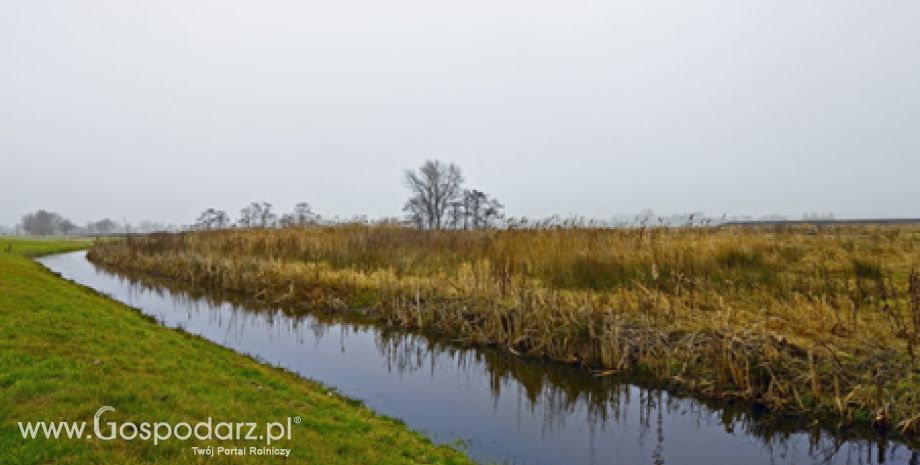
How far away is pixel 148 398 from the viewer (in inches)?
148

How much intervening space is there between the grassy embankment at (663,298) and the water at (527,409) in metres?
0.37

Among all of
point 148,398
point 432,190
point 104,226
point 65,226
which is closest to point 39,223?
point 65,226

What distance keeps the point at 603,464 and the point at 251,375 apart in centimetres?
400

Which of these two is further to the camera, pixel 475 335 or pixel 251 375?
pixel 475 335

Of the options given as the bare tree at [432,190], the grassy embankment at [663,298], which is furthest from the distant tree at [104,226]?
the grassy embankment at [663,298]

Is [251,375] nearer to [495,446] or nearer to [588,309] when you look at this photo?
[495,446]

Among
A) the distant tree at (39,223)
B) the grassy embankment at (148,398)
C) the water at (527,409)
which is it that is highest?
the distant tree at (39,223)

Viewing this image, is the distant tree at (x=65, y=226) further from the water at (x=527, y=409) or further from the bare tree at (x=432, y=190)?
the water at (x=527, y=409)

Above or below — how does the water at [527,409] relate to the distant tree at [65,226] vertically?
below

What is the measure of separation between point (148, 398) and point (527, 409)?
4.15m

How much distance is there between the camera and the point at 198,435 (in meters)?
3.35

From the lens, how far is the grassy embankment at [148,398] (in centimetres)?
304

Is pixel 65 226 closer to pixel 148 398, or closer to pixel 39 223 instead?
pixel 39 223

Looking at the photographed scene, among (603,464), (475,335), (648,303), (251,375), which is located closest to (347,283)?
(475,335)
